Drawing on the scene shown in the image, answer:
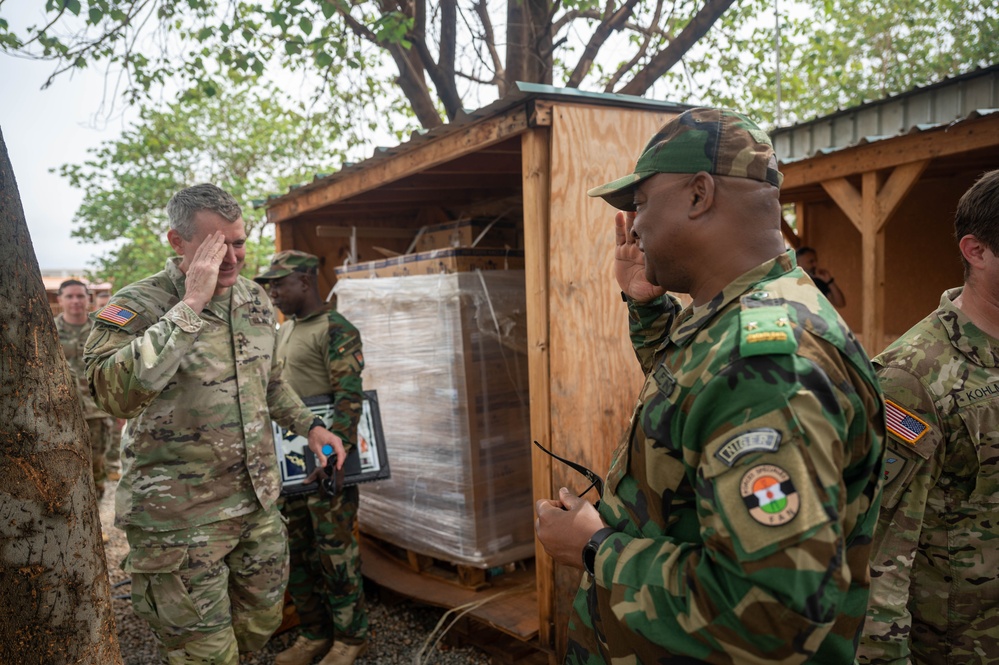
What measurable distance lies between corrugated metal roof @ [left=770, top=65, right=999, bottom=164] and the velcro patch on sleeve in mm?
5253

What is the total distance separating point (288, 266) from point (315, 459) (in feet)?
3.75

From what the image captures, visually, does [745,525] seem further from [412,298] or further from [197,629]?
[412,298]

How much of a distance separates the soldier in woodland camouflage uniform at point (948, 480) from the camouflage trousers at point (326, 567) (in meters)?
2.71

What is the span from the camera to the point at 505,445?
14.0 feet

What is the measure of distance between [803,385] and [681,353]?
0.26 meters

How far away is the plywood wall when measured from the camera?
3.08 m

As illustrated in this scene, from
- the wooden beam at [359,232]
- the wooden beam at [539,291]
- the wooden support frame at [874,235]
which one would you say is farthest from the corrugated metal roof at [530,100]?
the wooden support frame at [874,235]

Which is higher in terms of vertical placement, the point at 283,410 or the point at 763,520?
the point at 763,520

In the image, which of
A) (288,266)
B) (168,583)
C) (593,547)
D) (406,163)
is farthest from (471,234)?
(593,547)

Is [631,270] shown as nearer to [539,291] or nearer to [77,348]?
[539,291]

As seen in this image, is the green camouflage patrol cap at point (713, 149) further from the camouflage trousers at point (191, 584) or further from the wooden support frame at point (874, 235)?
the wooden support frame at point (874, 235)

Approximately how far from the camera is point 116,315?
248cm

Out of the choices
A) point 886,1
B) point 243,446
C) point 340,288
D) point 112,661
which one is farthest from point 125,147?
point 886,1

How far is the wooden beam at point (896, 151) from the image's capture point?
4.34 m
